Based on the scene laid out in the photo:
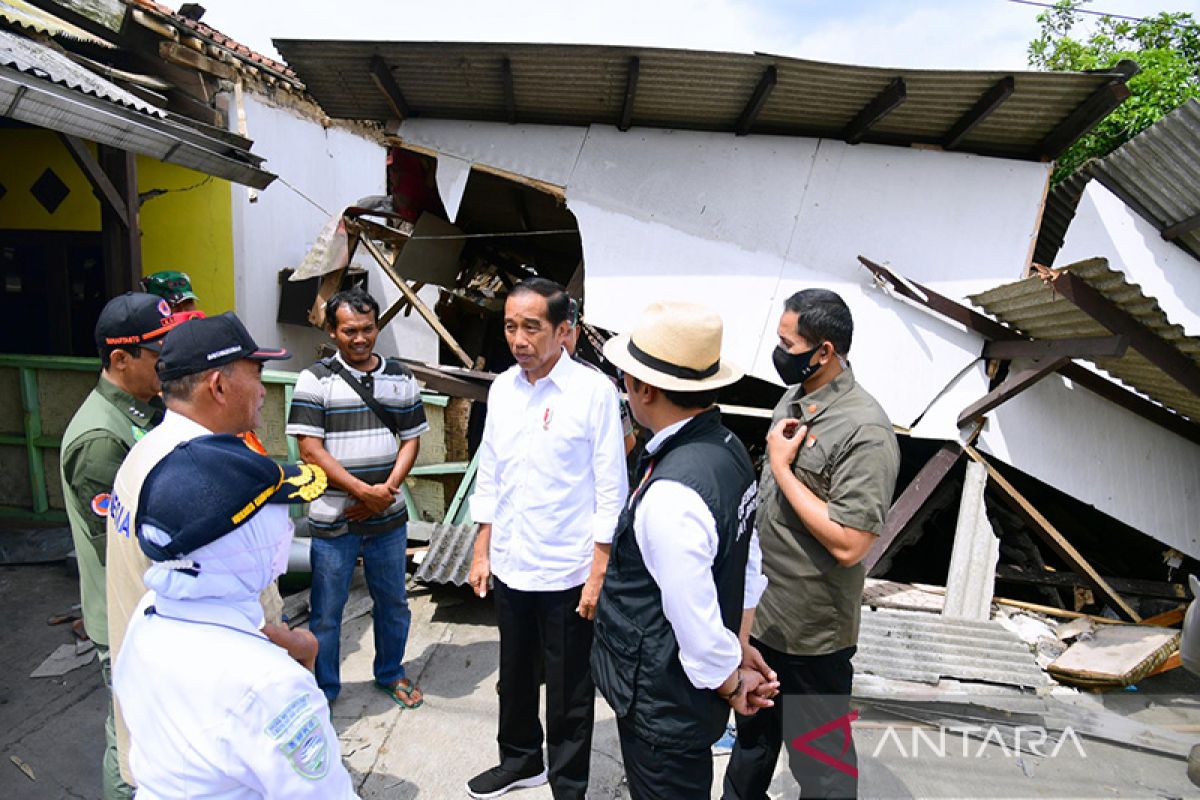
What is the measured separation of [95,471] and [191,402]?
94cm

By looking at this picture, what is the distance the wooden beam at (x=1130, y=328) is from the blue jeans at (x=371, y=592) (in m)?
3.55

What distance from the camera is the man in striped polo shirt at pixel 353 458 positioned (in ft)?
10.6

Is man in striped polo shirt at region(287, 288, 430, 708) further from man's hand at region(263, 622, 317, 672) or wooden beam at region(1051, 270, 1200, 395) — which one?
wooden beam at region(1051, 270, 1200, 395)

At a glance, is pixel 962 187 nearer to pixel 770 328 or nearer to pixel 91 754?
pixel 770 328

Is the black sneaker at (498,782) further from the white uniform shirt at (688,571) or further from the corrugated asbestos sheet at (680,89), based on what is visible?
the corrugated asbestos sheet at (680,89)

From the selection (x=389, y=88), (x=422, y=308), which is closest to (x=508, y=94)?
(x=389, y=88)

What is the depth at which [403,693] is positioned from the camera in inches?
140

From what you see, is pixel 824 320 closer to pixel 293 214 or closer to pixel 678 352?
pixel 678 352

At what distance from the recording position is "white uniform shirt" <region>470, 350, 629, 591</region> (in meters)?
2.67

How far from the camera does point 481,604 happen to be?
15.3 ft

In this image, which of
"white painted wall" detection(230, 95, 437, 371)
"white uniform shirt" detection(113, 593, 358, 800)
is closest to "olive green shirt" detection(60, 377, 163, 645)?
"white uniform shirt" detection(113, 593, 358, 800)

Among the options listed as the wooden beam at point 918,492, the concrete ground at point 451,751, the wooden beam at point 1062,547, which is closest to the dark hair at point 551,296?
the concrete ground at point 451,751

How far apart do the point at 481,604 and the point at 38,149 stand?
6.82 meters

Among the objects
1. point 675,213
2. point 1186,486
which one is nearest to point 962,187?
point 675,213
